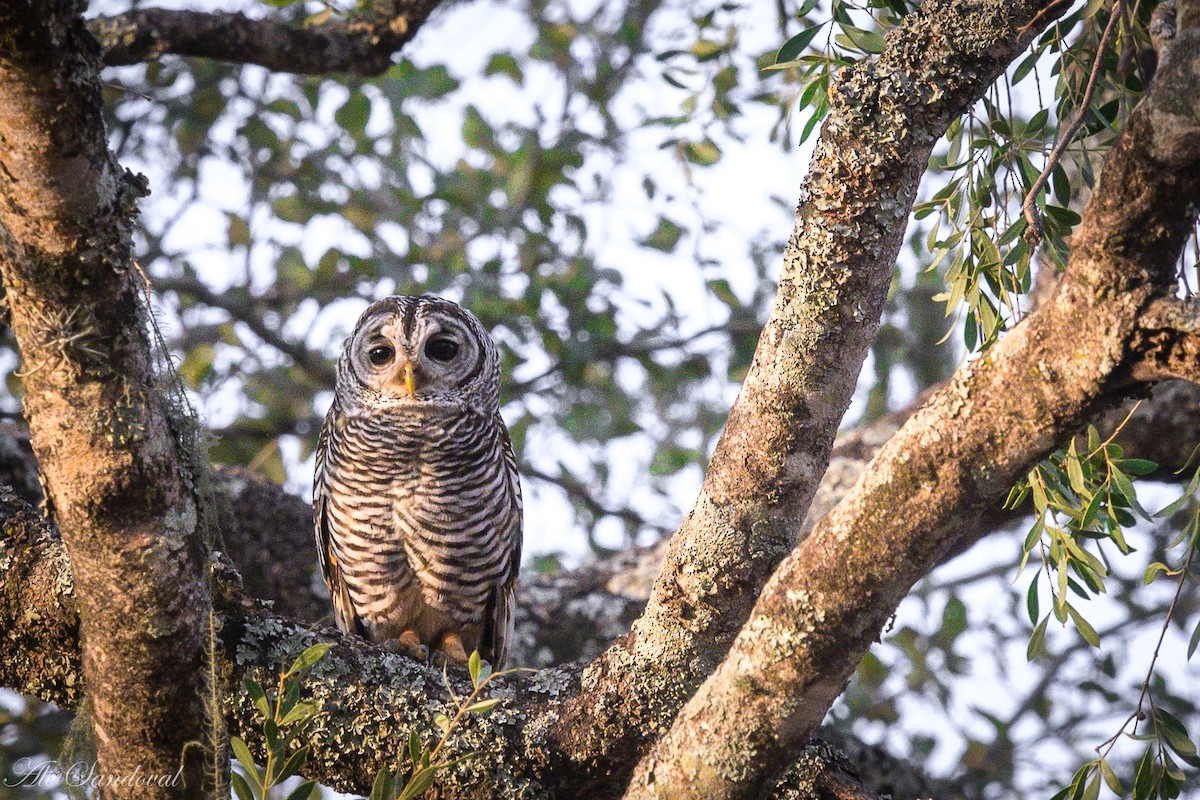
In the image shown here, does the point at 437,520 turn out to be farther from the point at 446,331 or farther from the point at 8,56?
the point at 8,56

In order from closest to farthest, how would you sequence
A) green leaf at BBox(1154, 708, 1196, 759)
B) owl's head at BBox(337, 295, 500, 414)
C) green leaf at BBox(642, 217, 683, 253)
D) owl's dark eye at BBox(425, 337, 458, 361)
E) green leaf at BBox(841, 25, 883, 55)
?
green leaf at BBox(1154, 708, 1196, 759) → green leaf at BBox(841, 25, 883, 55) → owl's head at BBox(337, 295, 500, 414) → owl's dark eye at BBox(425, 337, 458, 361) → green leaf at BBox(642, 217, 683, 253)

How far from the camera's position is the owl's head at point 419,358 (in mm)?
4051

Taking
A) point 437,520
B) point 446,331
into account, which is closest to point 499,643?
point 437,520

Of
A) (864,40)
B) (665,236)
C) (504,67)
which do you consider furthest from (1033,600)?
(504,67)

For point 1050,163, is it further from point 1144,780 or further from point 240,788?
point 240,788

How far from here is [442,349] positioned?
4.21 m

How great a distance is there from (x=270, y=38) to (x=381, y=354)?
1.29m

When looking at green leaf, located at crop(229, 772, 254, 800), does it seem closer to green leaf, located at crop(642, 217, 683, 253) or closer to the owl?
the owl

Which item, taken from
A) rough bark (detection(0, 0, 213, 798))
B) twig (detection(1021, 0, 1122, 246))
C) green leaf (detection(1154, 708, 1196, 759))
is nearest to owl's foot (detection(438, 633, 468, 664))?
rough bark (detection(0, 0, 213, 798))

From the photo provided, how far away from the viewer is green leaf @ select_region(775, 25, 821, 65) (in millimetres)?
2412

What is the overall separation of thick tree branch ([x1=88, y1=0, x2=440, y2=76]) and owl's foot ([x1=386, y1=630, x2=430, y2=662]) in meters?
2.25

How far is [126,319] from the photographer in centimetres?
204

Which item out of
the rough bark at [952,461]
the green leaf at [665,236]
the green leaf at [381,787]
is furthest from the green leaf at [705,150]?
the green leaf at [381,787]

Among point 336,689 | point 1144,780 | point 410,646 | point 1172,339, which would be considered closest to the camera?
point 1172,339
